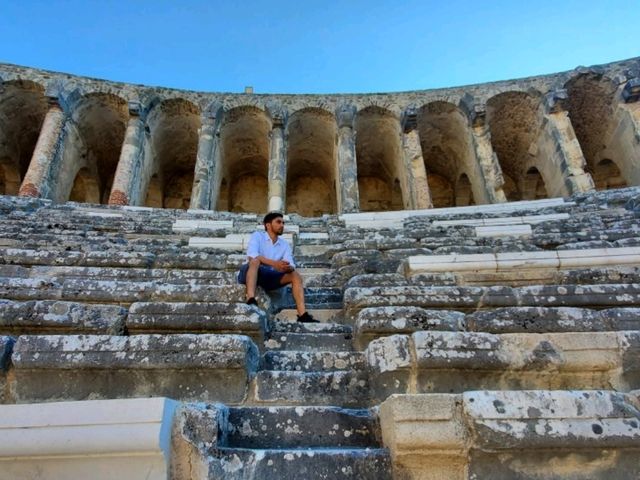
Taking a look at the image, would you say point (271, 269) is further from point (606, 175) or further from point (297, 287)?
point (606, 175)

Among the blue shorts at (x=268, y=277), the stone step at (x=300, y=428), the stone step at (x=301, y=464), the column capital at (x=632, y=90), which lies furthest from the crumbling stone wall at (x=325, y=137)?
the stone step at (x=301, y=464)

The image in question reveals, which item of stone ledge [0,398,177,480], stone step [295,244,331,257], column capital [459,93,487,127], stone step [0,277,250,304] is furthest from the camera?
column capital [459,93,487,127]

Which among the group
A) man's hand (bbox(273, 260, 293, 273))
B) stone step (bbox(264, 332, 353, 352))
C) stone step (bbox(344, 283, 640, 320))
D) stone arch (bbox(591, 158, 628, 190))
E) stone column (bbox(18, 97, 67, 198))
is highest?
stone arch (bbox(591, 158, 628, 190))

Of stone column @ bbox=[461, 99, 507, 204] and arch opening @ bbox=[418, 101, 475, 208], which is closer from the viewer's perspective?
stone column @ bbox=[461, 99, 507, 204]

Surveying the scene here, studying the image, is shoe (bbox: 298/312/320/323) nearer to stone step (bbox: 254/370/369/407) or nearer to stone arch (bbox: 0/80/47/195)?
stone step (bbox: 254/370/369/407)

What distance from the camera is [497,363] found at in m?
2.30

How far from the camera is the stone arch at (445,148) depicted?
15.6 metres

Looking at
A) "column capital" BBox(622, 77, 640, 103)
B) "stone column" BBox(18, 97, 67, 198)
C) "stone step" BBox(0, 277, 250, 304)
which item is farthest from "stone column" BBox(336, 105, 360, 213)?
"stone step" BBox(0, 277, 250, 304)

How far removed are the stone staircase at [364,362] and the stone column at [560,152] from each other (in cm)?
974

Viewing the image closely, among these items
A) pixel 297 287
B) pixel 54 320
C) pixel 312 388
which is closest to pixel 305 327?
pixel 297 287

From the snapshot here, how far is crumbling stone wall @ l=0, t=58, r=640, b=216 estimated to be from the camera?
13.6 metres

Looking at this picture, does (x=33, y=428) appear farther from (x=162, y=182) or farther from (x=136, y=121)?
(x=162, y=182)

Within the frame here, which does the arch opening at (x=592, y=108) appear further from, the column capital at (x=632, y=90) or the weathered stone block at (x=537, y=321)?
the weathered stone block at (x=537, y=321)

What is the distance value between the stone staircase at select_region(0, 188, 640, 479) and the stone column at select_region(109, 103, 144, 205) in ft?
28.7
